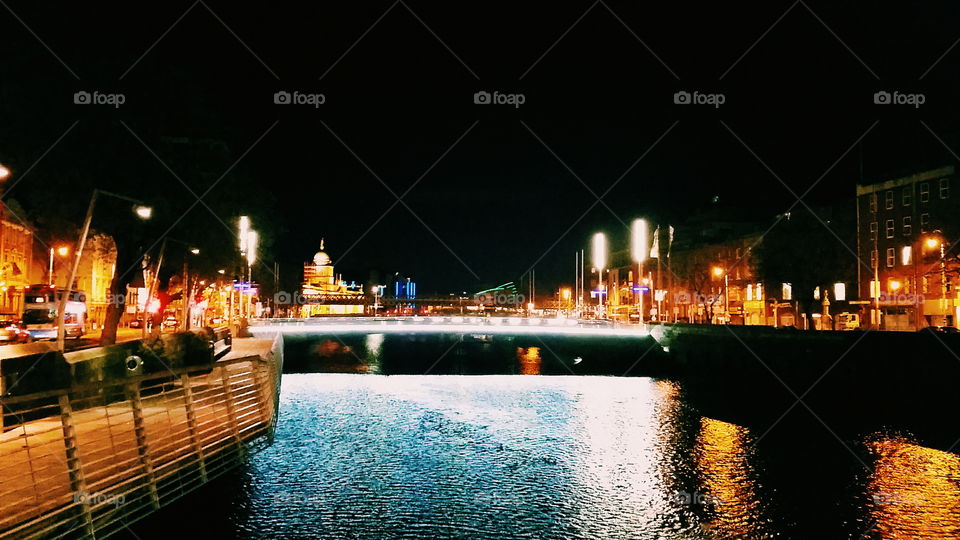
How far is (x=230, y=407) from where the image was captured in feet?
65.3

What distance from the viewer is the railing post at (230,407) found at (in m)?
19.5

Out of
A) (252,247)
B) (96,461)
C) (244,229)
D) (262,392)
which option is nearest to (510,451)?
(262,392)

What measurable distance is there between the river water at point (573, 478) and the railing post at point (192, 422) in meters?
1.66

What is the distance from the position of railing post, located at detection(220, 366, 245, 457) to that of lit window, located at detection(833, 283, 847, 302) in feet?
212

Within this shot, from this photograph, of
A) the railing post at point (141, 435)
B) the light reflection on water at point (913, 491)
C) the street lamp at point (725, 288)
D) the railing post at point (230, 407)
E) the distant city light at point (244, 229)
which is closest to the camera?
the railing post at point (141, 435)

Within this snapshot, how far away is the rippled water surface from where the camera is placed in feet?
65.0

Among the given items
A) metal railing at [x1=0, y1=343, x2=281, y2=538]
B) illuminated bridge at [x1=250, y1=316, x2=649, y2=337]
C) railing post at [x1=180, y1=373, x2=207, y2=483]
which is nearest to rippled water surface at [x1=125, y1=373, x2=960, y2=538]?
railing post at [x1=180, y1=373, x2=207, y2=483]

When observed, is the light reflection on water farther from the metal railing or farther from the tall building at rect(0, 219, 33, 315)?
the tall building at rect(0, 219, 33, 315)

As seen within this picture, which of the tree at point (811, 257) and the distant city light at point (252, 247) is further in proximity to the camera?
the tree at point (811, 257)

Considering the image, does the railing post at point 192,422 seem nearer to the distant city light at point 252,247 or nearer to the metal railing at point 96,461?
the metal railing at point 96,461

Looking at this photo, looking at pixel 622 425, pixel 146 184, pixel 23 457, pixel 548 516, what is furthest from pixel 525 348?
pixel 23 457

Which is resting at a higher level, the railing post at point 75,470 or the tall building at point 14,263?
the tall building at point 14,263

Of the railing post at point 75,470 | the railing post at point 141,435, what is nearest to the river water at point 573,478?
the railing post at point 141,435

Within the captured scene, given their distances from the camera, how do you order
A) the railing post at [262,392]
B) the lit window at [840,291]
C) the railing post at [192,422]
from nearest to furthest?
the railing post at [192,422] < the railing post at [262,392] < the lit window at [840,291]
